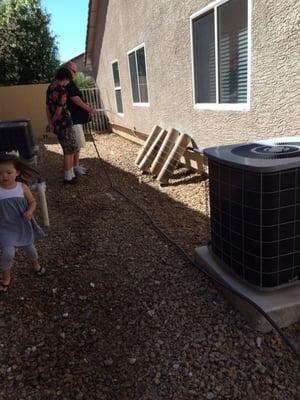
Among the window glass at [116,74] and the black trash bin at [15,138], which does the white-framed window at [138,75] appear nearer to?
the window glass at [116,74]

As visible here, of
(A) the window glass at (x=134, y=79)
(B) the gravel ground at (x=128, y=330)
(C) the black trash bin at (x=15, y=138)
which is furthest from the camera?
(A) the window glass at (x=134, y=79)

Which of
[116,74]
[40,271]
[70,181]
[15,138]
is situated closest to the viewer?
[40,271]

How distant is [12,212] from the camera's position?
2762 millimetres

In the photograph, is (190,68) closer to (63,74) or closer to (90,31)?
(63,74)

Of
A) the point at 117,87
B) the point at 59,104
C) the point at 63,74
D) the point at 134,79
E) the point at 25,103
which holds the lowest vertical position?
the point at 25,103

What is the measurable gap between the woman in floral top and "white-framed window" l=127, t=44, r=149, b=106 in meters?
2.89

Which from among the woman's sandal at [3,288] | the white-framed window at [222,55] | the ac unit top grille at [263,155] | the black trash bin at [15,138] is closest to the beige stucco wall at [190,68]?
the white-framed window at [222,55]

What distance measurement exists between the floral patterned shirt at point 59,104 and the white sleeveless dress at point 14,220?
281 centimetres

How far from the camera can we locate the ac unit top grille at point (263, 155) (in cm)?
206

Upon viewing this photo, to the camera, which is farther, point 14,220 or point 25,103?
point 25,103

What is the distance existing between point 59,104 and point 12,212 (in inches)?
119

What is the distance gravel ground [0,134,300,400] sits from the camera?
6.54 ft

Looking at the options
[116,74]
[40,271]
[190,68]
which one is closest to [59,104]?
[190,68]

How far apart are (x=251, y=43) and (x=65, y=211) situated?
3111mm
